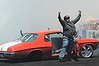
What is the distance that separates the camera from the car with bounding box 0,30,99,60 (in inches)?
476

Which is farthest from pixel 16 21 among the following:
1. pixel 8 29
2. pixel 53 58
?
pixel 53 58

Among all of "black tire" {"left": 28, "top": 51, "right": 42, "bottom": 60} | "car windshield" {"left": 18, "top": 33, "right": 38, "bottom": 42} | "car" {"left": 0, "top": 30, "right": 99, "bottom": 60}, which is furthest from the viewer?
"car windshield" {"left": 18, "top": 33, "right": 38, "bottom": 42}

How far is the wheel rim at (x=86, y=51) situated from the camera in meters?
13.3

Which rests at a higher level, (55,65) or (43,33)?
(43,33)

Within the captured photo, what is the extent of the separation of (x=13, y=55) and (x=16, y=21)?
50347mm

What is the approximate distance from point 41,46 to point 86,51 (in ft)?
6.17

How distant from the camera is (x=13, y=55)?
12.0m

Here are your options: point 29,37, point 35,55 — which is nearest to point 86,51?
point 35,55

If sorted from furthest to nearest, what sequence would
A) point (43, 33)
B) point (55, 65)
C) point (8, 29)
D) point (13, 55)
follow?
point (8, 29)
point (43, 33)
point (13, 55)
point (55, 65)

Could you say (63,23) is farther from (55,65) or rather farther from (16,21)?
(16,21)

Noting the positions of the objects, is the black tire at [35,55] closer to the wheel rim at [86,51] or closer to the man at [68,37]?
the man at [68,37]

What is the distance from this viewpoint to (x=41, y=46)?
41.2 feet

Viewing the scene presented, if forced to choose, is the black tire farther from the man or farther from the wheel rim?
the wheel rim

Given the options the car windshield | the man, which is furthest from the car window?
the man
